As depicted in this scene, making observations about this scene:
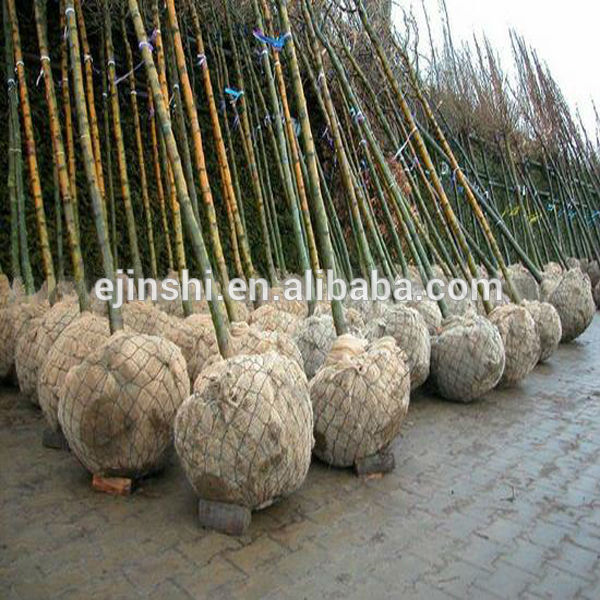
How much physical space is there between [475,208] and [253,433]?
2.87m

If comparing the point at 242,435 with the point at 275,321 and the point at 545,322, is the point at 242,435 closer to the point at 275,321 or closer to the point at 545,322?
the point at 275,321

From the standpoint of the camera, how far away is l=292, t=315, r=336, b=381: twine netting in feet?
8.66

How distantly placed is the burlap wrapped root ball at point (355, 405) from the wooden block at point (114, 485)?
0.69m

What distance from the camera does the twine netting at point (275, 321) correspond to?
2.84m

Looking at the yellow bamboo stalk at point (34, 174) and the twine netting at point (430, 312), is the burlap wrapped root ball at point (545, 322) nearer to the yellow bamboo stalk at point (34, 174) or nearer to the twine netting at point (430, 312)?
the twine netting at point (430, 312)

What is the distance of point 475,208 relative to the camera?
3.80 meters

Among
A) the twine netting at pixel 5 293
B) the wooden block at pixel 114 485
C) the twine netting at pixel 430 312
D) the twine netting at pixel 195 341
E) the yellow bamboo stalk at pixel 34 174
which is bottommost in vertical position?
the wooden block at pixel 114 485

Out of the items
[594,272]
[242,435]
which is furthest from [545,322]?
[594,272]

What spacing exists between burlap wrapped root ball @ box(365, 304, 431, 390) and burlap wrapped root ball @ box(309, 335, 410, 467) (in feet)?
2.39

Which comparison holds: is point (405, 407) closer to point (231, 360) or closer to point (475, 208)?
point (231, 360)

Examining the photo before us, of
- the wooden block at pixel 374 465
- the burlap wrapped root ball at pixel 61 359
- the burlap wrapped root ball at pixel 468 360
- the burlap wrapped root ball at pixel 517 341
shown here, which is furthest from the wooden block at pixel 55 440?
the burlap wrapped root ball at pixel 517 341

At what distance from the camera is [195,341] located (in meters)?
2.51

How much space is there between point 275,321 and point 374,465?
1135mm

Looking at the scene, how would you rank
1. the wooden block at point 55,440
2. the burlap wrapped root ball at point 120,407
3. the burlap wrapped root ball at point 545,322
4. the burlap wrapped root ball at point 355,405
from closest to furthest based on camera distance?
the burlap wrapped root ball at point 120,407, the burlap wrapped root ball at point 355,405, the wooden block at point 55,440, the burlap wrapped root ball at point 545,322
